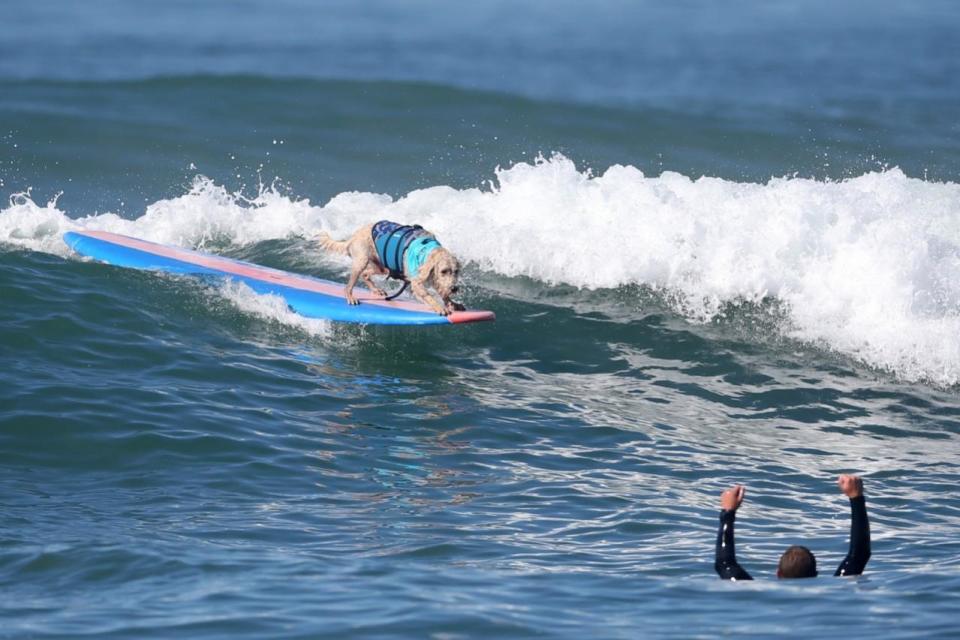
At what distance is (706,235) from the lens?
647 inches

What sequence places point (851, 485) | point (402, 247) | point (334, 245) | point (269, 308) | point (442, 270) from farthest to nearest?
A: point (269, 308) < point (334, 245) < point (402, 247) < point (442, 270) < point (851, 485)

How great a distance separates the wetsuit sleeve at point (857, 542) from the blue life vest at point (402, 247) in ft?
19.0

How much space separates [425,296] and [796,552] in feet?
19.3

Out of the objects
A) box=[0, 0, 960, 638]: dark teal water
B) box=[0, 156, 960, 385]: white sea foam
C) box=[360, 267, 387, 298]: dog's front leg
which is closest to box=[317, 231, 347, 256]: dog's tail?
box=[360, 267, 387, 298]: dog's front leg

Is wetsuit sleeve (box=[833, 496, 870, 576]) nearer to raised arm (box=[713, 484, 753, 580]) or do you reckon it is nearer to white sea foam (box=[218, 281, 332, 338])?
raised arm (box=[713, 484, 753, 580])

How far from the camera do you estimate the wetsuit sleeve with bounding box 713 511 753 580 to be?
7.63m

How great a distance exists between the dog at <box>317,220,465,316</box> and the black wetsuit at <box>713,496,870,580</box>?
5.45 metres

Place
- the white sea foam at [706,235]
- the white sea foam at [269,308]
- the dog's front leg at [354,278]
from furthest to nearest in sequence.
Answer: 1. the white sea foam at [706,235]
2. the white sea foam at [269,308]
3. the dog's front leg at [354,278]

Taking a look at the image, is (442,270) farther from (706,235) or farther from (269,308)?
(706,235)

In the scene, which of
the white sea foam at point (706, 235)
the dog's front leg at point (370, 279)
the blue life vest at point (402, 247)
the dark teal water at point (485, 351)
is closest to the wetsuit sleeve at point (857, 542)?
the dark teal water at point (485, 351)

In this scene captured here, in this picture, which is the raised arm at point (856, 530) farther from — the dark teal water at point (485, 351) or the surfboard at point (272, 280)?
the surfboard at point (272, 280)

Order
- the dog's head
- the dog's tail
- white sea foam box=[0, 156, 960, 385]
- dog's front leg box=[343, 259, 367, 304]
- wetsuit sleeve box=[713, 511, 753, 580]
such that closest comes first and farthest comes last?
wetsuit sleeve box=[713, 511, 753, 580] < the dog's head < dog's front leg box=[343, 259, 367, 304] < the dog's tail < white sea foam box=[0, 156, 960, 385]

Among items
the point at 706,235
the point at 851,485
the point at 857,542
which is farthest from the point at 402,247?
the point at 851,485

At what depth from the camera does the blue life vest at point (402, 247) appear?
12672 millimetres
